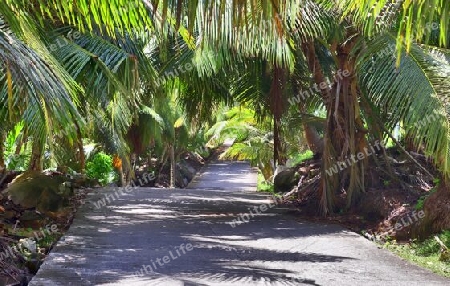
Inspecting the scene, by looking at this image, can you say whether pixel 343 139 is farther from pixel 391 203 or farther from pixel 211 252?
pixel 211 252

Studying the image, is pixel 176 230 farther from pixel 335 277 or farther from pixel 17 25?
pixel 17 25

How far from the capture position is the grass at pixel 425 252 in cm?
740

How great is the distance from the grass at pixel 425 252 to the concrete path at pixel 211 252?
197 mm

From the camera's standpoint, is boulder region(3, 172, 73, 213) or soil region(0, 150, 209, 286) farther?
boulder region(3, 172, 73, 213)

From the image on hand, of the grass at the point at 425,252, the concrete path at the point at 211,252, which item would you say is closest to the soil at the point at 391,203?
the grass at the point at 425,252

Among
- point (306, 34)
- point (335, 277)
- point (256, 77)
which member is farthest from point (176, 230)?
point (256, 77)

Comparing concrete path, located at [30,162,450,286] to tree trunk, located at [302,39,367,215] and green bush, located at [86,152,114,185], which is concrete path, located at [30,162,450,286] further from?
green bush, located at [86,152,114,185]

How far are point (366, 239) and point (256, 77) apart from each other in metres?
5.27

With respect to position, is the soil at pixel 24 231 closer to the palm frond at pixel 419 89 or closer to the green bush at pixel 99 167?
the palm frond at pixel 419 89

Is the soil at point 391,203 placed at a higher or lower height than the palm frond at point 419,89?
lower

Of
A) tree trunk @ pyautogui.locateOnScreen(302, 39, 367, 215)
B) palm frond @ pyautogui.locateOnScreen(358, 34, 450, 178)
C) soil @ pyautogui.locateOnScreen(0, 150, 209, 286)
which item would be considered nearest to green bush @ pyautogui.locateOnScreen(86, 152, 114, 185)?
soil @ pyautogui.locateOnScreen(0, 150, 209, 286)

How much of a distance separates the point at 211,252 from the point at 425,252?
8.69 feet

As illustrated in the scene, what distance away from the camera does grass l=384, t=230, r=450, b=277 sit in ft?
24.3

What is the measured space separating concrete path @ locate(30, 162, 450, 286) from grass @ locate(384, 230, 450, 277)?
0.20m
